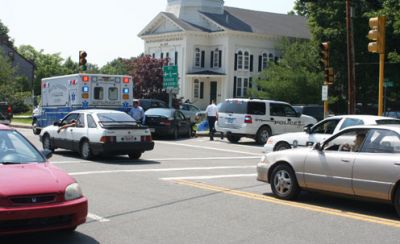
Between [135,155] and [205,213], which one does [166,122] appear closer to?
[135,155]

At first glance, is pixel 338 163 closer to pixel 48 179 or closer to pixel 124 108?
pixel 48 179

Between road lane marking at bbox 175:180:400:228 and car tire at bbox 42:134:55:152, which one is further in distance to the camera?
car tire at bbox 42:134:55:152

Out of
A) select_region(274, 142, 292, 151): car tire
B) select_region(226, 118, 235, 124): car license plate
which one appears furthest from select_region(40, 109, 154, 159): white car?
select_region(226, 118, 235, 124): car license plate

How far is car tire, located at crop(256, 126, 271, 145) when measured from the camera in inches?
961

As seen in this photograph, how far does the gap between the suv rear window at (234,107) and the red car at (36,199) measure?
17.2m

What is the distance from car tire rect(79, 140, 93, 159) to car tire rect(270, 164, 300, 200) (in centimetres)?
710

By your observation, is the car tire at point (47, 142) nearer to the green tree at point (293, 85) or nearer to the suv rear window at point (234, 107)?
the suv rear window at point (234, 107)

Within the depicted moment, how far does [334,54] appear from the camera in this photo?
4556cm

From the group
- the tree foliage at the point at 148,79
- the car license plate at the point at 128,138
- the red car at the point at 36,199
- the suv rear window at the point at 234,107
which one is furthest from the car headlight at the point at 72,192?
the tree foliage at the point at 148,79

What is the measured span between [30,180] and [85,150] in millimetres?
9909

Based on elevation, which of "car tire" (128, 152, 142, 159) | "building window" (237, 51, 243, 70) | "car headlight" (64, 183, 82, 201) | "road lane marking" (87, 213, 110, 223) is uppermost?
"building window" (237, 51, 243, 70)

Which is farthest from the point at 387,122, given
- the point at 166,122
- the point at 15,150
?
the point at 166,122

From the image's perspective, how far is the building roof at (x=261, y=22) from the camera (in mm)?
59534

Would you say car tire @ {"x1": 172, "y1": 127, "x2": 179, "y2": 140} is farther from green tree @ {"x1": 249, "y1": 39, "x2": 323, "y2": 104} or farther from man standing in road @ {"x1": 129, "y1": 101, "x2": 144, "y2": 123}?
green tree @ {"x1": 249, "y1": 39, "x2": 323, "y2": 104}
